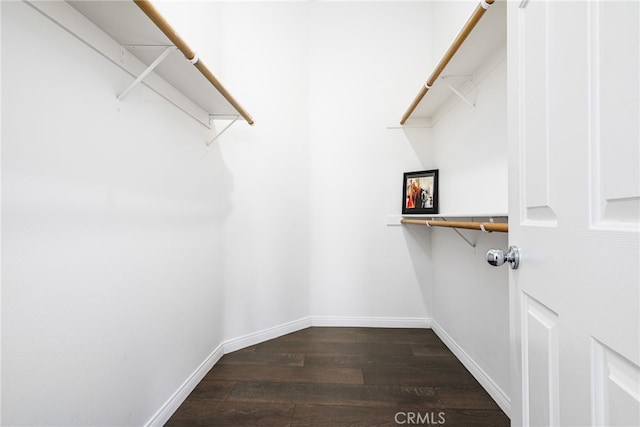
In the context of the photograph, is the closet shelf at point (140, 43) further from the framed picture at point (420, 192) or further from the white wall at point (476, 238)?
the framed picture at point (420, 192)

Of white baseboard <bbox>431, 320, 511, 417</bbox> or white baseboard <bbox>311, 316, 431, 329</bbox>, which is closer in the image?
white baseboard <bbox>431, 320, 511, 417</bbox>

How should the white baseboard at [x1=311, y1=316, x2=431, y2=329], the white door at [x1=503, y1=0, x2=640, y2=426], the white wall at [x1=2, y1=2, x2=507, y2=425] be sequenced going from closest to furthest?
1. the white door at [x1=503, y1=0, x2=640, y2=426]
2. the white wall at [x1=2, y1=2, x2=507, y2=425]
3. the white baseboard at [x1=311, y1=316, x2=431, y2=329]

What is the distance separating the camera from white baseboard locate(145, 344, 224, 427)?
4.33 ft

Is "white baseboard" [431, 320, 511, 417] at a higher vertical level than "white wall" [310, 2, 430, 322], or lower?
lower

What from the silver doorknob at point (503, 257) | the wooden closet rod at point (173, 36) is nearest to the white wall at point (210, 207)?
the wooden closet rod at point (173, 36)

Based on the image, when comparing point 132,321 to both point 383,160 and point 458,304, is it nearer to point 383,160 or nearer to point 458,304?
point 458,304

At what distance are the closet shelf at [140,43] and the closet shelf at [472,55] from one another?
1.09 m

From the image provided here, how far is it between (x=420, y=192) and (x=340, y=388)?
1.59 metres

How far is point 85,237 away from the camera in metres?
0.96

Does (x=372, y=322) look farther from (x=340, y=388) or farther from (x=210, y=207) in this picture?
(x=210, y=207)

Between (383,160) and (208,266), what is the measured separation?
167 centimetres

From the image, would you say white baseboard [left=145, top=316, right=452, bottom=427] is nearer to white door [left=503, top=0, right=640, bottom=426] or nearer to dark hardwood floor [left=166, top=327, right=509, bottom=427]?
dark hardwood floor [left=166, top=327, right=509, bottom=427]

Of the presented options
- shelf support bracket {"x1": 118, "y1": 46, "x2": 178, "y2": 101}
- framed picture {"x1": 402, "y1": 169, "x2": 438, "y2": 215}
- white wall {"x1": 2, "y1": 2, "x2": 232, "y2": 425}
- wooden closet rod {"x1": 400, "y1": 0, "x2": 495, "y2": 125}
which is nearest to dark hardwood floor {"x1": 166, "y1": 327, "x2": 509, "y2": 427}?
white wall {"x1": 2, "y1": 2, "x2": 232, "y2": 425}

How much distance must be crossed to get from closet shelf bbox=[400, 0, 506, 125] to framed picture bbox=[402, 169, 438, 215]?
60cm
